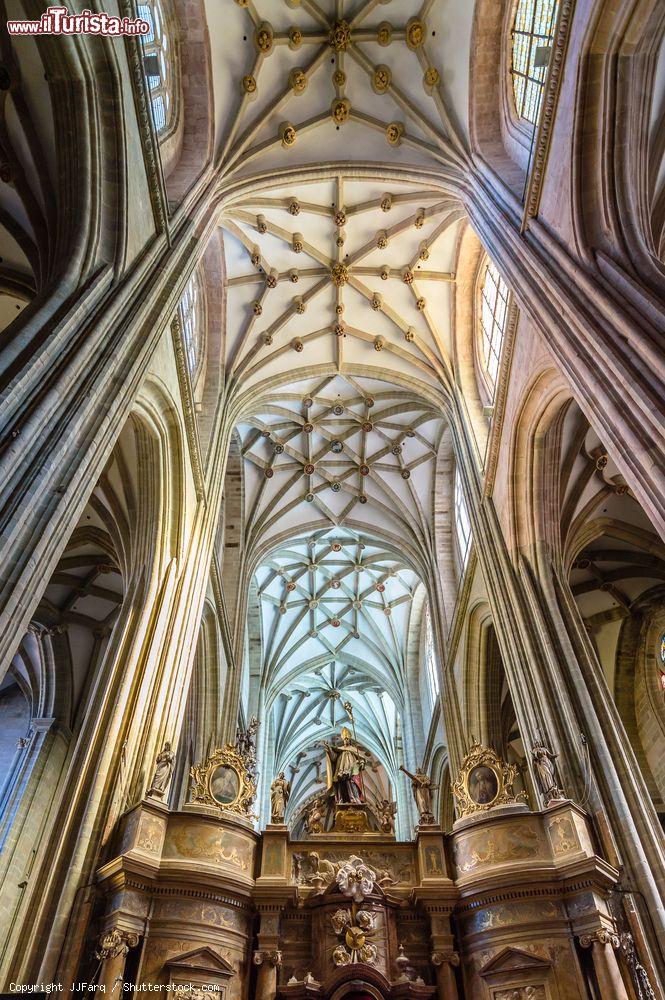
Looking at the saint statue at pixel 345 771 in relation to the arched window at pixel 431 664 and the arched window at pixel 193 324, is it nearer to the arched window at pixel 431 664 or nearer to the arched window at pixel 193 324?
the arched window at pixel 193 324

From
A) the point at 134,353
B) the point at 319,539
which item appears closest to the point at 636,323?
the point at 134,353

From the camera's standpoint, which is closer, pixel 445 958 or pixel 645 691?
pixel 445 958

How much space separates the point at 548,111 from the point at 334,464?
41.4 feet

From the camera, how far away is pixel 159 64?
11125 mm

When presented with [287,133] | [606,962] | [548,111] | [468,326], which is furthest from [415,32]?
[606,962]

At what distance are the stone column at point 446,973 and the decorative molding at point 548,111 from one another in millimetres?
9441

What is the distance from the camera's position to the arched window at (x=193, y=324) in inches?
535

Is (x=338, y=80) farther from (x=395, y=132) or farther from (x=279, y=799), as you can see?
(x=279, y=799)

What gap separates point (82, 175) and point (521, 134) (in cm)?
759

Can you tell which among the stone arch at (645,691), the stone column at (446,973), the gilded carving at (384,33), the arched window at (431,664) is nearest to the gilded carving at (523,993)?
the stone column at (446,973)

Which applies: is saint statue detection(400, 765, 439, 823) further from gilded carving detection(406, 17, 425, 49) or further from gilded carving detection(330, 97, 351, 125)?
gilded carving detection(406, 17, 425, 49)

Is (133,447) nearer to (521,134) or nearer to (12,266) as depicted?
(12,266)

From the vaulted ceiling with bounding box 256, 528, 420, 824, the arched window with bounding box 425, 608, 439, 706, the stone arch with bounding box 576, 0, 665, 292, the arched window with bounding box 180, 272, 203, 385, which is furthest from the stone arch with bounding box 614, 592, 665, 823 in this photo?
the arched window with bounding box 180, 272, 203, 385

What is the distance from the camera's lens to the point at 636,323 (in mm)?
6711
